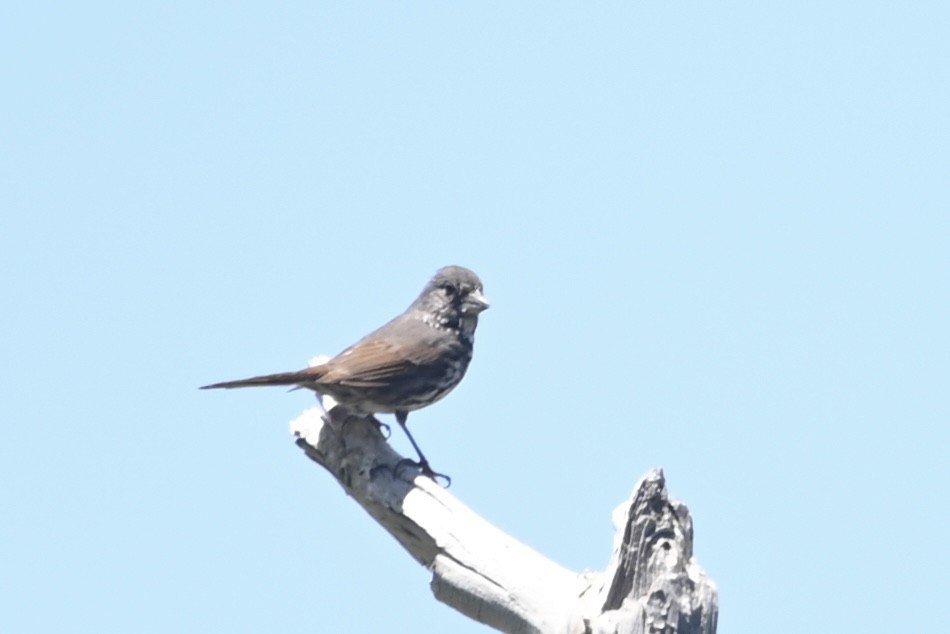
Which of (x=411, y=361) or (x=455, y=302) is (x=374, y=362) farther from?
(x=455, y=302)

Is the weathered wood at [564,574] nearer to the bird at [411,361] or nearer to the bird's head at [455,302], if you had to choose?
the bird at [411,361]

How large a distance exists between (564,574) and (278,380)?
2.61 meters

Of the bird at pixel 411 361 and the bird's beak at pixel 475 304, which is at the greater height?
the bird's beak at pixel 475 304

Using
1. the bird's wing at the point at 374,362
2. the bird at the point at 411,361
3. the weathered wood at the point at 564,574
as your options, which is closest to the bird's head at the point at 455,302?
the bird at the point at 411,361

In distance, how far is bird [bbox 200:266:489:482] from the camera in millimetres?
8578

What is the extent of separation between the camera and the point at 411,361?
30.4ft

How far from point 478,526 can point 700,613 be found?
3.91 ft

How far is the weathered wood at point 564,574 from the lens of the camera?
618 centimetres

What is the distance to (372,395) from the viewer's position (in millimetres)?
8719

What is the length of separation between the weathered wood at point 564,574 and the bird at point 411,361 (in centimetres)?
74

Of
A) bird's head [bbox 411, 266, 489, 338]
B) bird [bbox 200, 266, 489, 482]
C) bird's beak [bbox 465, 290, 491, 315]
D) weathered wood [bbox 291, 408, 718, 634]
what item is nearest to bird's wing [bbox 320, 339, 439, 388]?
bird [bbox 200, 266, 489, 482]

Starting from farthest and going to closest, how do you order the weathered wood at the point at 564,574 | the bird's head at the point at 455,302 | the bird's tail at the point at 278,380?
the bird's head at the point at 455,302
the bird's tail at the point at 278,380
the weathered wood at the point at 564,574

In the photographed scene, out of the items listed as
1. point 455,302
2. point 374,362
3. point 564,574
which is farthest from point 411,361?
point 564,574

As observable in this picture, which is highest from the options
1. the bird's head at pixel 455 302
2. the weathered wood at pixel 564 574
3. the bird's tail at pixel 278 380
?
the bird's head at pixel 455 302
